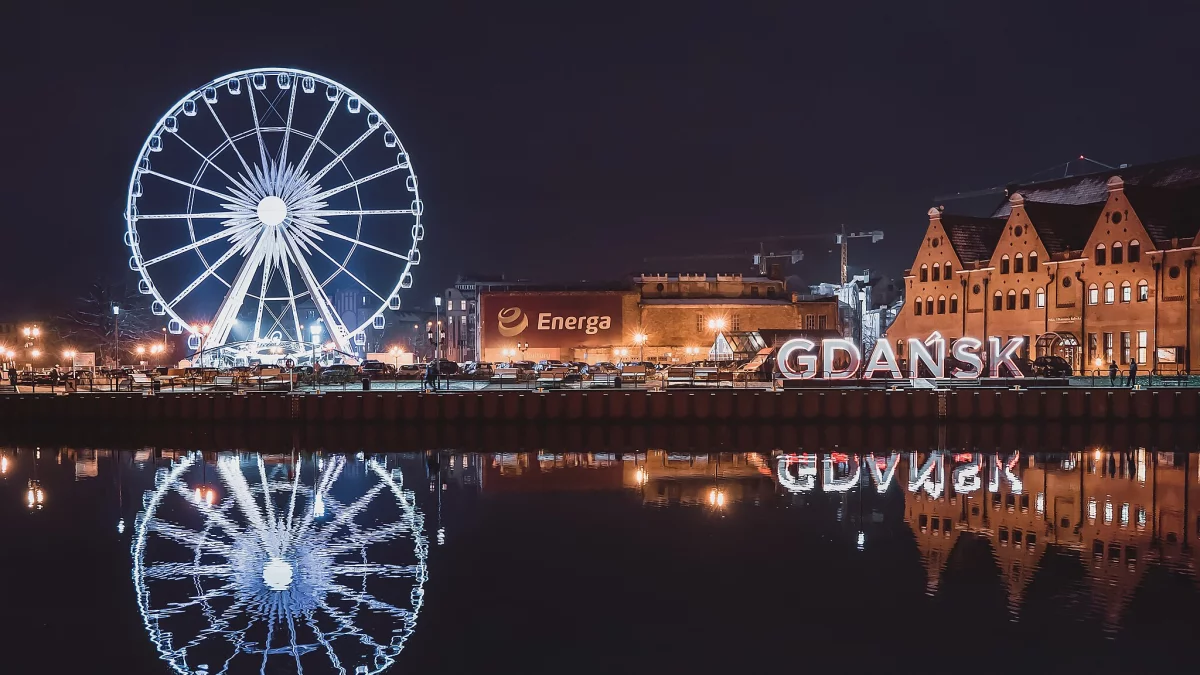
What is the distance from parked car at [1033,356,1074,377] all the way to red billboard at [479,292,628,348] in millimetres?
47540

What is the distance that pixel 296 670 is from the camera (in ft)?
52.5

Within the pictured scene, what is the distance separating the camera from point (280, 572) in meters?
21.9

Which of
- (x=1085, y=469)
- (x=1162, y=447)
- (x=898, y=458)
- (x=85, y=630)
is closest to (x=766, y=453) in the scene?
(x=898, y=458)

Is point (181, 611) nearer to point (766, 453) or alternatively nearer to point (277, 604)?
point (277, 604)

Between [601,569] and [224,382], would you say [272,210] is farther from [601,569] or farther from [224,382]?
[601,569]

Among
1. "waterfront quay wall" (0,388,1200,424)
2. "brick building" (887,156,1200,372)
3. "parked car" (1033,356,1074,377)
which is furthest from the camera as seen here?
"parked car" (1033,356,1074,377)

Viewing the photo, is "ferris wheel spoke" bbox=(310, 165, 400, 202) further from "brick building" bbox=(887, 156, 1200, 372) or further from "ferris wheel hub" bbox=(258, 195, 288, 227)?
"brick building" bbox=(887, 156, 1200, 372)

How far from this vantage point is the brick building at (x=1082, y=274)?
182 ft

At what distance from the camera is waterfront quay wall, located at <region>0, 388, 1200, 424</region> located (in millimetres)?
49250

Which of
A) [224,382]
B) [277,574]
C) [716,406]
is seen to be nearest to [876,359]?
[716,406]

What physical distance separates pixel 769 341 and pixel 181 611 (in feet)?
190

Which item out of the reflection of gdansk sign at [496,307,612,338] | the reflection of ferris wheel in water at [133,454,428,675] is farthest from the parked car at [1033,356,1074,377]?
the reflection of gdansk sign at [496,307,612,338]

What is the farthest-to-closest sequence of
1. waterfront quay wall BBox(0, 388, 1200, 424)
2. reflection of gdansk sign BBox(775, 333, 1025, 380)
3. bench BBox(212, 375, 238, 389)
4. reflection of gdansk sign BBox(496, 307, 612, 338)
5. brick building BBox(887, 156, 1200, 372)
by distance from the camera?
reflection of gdansk sign BBox(496, 307, 612, 338), bench BBox(212, 375, 238, 389), brick building BBox(887, 156, 1200, 372), reflection of gdansk sign BBox(775, 333, 1025, 380), waterfront quay wall BBox(0, 388, 1200, 424)

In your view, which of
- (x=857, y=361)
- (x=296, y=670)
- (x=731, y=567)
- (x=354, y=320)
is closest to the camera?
(x=296, y=670)
